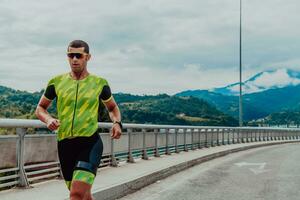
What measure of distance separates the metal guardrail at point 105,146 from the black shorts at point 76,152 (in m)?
3.49

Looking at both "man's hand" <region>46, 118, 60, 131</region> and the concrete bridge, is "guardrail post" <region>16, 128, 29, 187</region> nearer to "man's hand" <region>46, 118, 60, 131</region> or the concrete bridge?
the concrete bridge

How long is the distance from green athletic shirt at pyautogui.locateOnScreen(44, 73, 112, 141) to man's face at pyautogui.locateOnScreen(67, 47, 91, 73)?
0.43 ft

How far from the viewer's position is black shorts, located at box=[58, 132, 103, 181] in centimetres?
510

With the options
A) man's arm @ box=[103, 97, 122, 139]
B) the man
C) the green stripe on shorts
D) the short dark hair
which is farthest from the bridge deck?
the short dark hair

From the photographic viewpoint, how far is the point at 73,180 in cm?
494

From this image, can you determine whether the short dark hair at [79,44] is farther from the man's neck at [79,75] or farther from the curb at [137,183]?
the curb at [137,183]

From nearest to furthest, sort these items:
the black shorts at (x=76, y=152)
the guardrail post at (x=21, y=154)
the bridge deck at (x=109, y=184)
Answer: the black shorts at (x=76, y=152) → the bridge deck at (x=109, y=184) → the guardrail post at (x=21, y=154)

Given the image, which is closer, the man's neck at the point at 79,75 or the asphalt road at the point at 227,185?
the man's neck at the point at 79,75

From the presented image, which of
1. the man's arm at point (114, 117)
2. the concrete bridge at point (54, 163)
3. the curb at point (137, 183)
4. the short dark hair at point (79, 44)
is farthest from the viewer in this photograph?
the curb at point (137, 183)

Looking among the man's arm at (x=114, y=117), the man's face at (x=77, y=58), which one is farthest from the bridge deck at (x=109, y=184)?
the man's face at (x=77, y=58)

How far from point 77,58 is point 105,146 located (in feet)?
29.7

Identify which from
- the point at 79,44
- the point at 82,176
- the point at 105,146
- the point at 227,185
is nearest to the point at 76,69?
the point at 79,44

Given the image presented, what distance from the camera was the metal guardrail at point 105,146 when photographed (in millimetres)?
8922

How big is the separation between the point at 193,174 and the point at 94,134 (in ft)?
33.0
